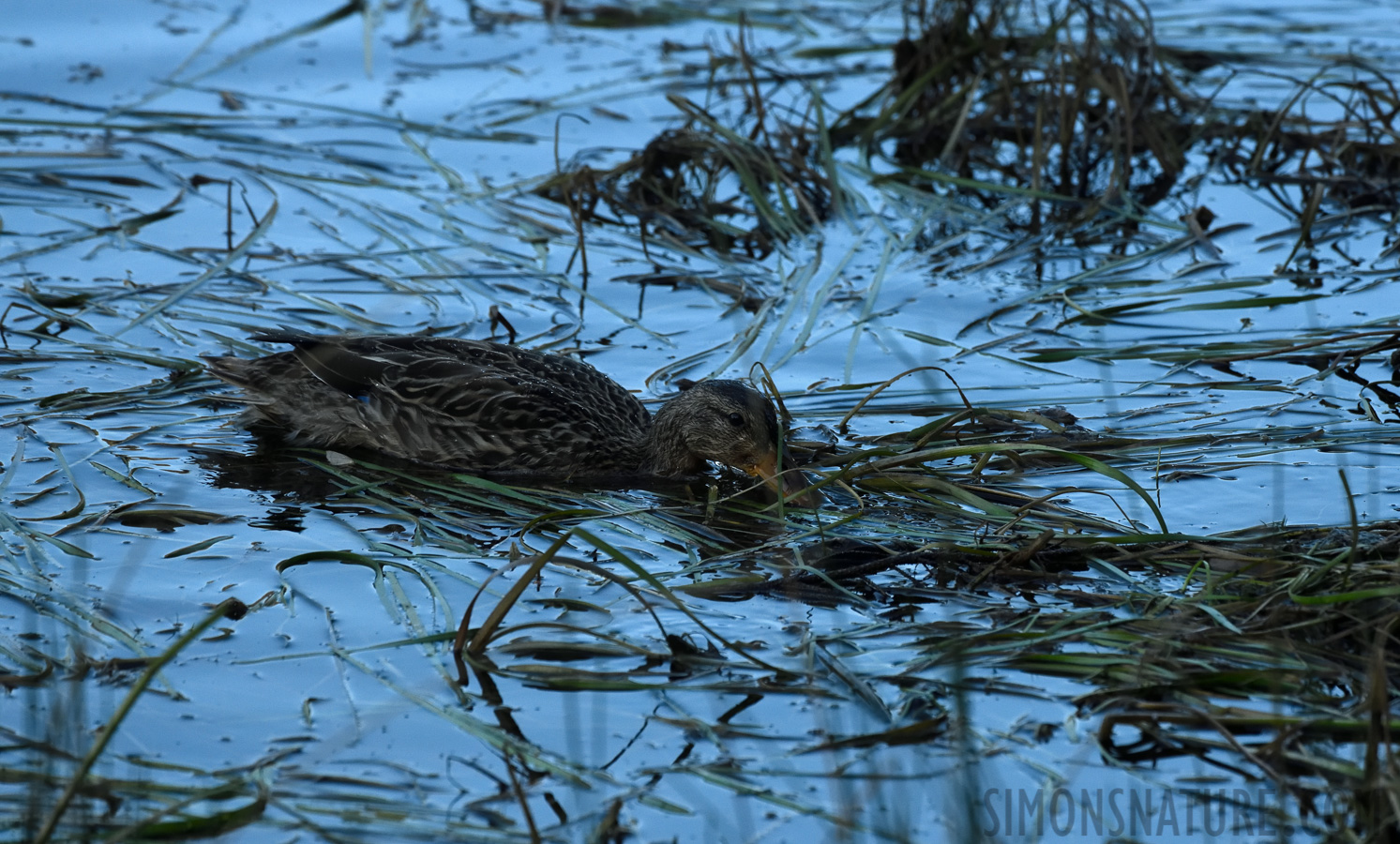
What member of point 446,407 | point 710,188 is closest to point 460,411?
point 446,407

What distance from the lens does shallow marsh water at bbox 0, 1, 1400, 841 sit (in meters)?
3.87

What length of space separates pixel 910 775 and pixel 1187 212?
19.7 ft

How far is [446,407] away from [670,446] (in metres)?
0.93

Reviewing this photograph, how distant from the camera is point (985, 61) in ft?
33.0

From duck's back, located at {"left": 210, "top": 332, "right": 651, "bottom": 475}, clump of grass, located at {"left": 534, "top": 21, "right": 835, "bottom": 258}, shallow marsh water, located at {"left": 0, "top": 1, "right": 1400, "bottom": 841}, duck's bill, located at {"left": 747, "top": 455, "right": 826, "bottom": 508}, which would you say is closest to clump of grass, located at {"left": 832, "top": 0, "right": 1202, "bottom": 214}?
shallow marsh water, located at {"left": 0, "top": 1, "right": 1400, "bottom": 841}

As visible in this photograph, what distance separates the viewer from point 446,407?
645 cm

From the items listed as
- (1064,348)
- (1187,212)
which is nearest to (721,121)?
(1187,212)

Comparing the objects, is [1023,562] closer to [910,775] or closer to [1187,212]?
[910,775]

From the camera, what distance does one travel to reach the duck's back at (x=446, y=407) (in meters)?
6.42

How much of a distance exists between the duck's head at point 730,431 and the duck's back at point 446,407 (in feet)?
0.80

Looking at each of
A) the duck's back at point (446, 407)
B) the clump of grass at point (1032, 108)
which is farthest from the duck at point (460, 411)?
the clump of grass at point (1032, 108)

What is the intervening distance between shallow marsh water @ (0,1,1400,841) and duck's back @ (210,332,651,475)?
23 centimetres

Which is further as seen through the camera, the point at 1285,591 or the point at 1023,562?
the point at 1023,562

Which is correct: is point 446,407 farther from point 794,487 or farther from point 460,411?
point 794,487
